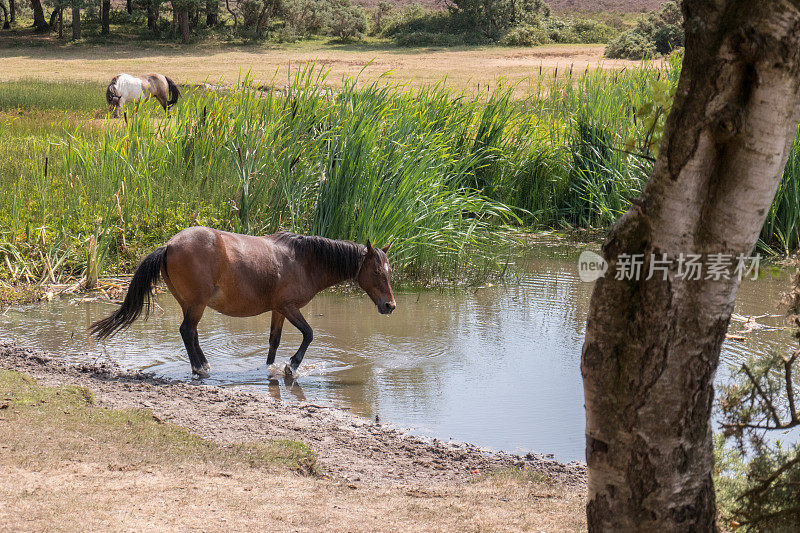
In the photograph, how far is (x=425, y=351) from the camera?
719 centimetres

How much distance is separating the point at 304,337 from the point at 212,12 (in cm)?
4426

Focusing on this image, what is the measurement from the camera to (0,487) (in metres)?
3.78

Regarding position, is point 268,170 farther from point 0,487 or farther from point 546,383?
point 0,487

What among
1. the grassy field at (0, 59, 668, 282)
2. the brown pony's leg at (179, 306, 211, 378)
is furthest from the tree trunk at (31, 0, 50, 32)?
the brown pony's leg at (179, 306, 211, 378)

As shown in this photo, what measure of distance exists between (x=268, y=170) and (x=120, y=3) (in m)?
60.4

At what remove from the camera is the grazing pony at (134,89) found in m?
20.2

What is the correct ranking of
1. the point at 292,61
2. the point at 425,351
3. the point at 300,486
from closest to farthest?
1. the point at 300,486
2. the point at 425,351
3. the point at 292,61

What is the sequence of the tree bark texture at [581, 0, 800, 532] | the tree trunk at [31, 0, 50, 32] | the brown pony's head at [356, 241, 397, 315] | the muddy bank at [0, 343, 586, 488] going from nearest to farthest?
the tree bark texture at [581, 0, 800, 532] < the muddy bank at [0, 343, 586, 488] < the brown pony's head at [356, 241, 397, 315] < the tree trunk at [31, 0, 50, 32]

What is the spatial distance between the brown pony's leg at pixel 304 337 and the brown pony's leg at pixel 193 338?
0.61 meters

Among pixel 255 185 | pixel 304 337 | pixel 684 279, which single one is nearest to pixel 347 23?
pixel 255 185

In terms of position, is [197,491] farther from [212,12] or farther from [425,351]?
[212,12]

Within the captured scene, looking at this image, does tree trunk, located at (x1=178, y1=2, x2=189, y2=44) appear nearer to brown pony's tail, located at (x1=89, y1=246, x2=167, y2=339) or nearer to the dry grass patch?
brown pony's tail, located at (x1=89, y1=246, x2=167, y2=339)

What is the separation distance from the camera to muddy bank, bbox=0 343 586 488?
4.55 metres

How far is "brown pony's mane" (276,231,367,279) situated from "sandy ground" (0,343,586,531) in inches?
56.4
